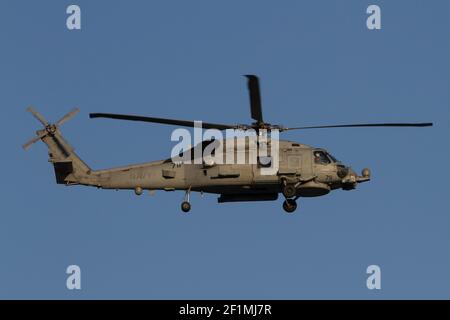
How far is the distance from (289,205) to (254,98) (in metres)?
6.91

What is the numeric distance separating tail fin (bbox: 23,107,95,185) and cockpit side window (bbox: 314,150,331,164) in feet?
34.5

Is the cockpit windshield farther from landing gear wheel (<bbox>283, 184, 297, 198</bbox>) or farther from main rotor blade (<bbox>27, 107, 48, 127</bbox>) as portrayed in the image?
main rotor blade (<bbox>27, 107, 48, 127</bbox>)

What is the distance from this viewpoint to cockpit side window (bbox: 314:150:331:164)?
4806 centimetres

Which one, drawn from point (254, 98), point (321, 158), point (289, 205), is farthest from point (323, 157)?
point (254, 98)

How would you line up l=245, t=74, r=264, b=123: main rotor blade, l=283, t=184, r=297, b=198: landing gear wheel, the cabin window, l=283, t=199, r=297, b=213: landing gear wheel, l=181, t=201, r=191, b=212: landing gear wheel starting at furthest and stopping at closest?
l=283, t=199, r=297, b=213: landing gear wheel < l=181, t=201, r=191, b=212: landing gear wheel < the cabin window < l=283, t=184, r=297, b=198: landing gear wheel < l=245, t=74, r=264, b=123: main rotor blade

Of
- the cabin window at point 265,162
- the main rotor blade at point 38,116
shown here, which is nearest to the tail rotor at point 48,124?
the main rotor blade at point 38,116

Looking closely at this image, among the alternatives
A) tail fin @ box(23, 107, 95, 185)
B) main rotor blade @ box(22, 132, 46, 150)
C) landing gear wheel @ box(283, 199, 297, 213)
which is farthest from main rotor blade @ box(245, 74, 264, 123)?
main rotor blade @ box(22, 132, 46, 150)

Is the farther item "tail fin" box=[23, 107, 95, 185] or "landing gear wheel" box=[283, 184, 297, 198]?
"tail fin" box=[23, 107, 95, 185]

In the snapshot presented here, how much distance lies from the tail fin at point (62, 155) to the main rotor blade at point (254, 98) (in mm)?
8955

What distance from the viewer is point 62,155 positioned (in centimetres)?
5016

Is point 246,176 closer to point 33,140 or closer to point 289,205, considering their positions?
point 289,205

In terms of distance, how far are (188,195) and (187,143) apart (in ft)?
7.89

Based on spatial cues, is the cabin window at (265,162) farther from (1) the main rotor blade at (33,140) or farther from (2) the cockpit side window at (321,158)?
(1) the main rotor blade at (33,140)
